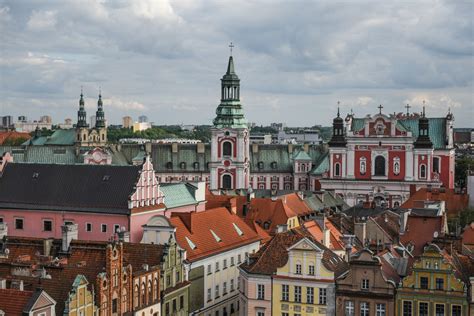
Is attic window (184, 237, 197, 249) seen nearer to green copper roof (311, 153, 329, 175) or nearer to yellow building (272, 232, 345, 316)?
yellow building (272, 232, 345, 316)

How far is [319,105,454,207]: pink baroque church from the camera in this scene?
14150cm

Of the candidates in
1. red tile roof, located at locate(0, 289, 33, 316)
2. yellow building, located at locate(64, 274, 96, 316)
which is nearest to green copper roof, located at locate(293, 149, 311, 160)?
yellow building, located at locate(64, 274, 96, 316)

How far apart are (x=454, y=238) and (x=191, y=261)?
2292cm

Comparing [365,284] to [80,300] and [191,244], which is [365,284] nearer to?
[191,244]

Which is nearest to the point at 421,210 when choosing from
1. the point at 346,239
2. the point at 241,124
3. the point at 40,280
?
the point at 346,239

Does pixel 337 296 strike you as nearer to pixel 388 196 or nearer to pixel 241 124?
pixel 388 196

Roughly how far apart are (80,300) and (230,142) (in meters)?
107

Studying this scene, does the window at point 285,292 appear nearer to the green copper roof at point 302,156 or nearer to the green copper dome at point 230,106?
the green copper dome at point 230,106

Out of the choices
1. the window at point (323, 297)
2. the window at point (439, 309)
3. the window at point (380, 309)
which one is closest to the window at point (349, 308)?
the window at point (380, 309)

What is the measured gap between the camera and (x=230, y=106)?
155 meters

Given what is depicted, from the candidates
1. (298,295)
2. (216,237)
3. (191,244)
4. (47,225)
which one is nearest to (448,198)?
(216,237)

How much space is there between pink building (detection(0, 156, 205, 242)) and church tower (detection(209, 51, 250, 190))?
225ft

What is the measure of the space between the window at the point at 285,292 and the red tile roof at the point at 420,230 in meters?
18.2

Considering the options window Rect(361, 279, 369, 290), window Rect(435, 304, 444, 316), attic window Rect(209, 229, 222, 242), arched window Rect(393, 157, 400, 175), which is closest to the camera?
window Rect(435, 304, 444, 316)
